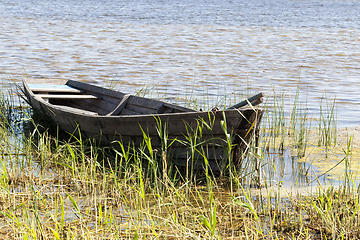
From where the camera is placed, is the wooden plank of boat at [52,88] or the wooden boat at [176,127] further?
the wooden plank of boat at [52,88]

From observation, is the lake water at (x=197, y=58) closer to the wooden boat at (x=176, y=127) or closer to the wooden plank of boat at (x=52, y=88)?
the wooden boat at (x=176, y=127)

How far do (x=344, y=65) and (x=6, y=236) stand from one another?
12.2 m

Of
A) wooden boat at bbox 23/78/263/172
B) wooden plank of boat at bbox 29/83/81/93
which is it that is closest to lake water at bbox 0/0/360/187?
wooden boat at bbox 23/78/263/172

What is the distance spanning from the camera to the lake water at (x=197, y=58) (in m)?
9.82

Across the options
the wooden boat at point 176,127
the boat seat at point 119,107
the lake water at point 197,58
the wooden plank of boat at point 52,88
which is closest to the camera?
the wooden boat at point 176,127

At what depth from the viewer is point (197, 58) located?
1401 cm

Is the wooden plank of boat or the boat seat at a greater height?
the wooden plank of boat

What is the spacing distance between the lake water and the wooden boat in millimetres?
1547

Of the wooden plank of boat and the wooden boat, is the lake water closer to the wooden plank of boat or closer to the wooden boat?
the wooden boat

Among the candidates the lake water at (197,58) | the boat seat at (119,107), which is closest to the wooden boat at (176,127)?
the boat seat at (119,107)

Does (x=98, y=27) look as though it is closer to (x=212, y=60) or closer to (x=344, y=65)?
(x=212, y=60)

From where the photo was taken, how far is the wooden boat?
432 cm

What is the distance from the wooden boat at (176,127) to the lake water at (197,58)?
155 centimetres

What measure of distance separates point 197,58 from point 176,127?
965 cm
